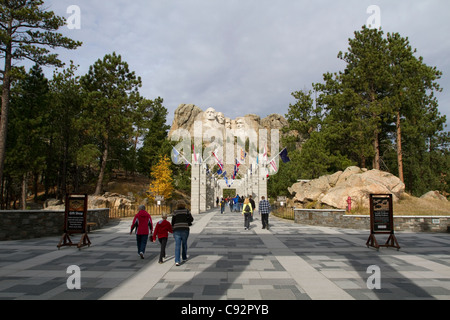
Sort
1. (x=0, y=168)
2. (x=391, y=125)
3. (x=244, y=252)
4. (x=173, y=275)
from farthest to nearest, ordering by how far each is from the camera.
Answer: (x=391, y=125), (x=0, y=168), (x=244, y=252), (x=173, y=275)

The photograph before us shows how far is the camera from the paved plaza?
503 cm

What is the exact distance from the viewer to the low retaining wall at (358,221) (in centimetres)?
1434

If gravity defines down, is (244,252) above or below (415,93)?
below

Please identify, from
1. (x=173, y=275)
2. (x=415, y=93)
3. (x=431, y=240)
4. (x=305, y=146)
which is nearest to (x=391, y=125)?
(x=415, y=93)

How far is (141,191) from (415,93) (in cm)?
3337

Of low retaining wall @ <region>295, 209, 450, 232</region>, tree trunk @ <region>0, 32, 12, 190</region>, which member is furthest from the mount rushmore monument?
low retaining wall @ <region>295, 209, 450, 232</region>

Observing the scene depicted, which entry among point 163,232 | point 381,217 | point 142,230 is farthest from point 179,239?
point 381,217

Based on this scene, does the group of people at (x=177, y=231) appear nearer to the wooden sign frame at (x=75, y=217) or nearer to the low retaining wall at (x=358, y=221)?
the wooden sign frame at (x=75, y=217)

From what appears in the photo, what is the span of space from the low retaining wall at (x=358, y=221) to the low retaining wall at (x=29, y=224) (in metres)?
13.3

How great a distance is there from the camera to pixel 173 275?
6.30 metres

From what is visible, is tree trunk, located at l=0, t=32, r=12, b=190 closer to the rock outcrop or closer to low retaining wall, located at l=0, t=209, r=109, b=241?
low retaining wall, located at l=0, t=209, r=109, b=241

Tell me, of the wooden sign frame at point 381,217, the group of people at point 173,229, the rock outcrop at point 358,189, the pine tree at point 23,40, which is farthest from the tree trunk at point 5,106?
the rock outcrop at point 358,189

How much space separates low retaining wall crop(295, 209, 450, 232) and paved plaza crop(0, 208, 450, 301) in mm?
4335
